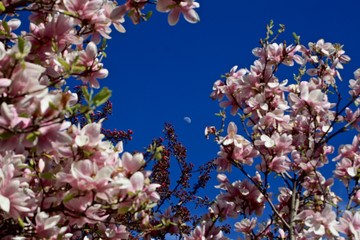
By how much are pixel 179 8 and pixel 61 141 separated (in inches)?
39.2

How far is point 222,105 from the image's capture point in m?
4.64

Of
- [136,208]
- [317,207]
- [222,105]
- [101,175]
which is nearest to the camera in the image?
[101,175]

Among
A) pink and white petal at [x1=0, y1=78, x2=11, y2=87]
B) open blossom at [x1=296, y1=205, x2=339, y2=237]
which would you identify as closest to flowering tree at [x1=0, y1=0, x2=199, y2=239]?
pink and white petal at [x1=0, y1=78, x2=11, y2=87]

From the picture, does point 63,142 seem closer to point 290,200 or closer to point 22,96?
point 22,96

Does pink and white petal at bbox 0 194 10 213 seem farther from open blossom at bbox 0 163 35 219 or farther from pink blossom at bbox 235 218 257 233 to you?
pink blossom at bbox 235 218 257 233

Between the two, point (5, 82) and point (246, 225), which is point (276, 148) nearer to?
point (246, 225)

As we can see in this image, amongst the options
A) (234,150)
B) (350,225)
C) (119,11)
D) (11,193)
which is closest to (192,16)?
(119,11)

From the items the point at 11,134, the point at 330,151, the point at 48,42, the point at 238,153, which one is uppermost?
the point at 330,151

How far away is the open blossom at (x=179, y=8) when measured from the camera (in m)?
2.55

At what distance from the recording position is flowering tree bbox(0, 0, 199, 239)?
2.07 m

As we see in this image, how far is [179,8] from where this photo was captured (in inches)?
102

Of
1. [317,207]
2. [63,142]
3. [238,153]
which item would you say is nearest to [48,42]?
[63,142]

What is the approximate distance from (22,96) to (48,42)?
34.5 inches

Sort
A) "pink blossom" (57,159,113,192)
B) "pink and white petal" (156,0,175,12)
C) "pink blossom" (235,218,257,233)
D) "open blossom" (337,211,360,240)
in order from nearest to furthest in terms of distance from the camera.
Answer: "pink blossom" (57,159,113,192)
"pink and white petal" (156,0,175,12)
"open blossom" (337,211,360,240)
"pink blossom" (235,218,257,233)
